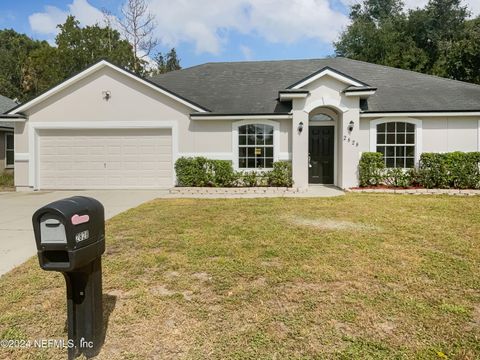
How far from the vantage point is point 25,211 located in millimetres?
8977

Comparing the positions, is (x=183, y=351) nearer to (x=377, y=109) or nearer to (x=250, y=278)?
(x=250, y=278)

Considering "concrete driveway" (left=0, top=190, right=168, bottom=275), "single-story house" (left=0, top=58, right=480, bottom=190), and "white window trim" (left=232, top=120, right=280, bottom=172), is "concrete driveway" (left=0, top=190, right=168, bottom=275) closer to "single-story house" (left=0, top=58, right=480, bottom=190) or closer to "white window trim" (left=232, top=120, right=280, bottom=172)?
"single-story house" (left=0, top=58, right=480, bottom=190)

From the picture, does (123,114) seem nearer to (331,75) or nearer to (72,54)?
(331,75)

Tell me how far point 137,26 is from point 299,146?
22610mm

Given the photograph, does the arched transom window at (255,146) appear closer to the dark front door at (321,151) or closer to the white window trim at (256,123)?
the white window trim at (256,123)

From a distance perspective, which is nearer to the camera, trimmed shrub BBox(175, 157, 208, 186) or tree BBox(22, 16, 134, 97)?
trimmed shrub BBox(175, 157, 208, 186)

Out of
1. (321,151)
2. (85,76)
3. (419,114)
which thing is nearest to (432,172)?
(419,114)

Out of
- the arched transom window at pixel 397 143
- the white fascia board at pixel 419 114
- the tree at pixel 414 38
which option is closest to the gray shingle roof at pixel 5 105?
the white fascia board at pixel 419 114

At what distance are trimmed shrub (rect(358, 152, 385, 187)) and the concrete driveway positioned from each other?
22.8 feet

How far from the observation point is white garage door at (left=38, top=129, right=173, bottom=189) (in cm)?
1360

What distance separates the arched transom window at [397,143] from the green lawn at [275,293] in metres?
6.60

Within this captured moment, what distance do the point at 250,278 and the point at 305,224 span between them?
3.06m

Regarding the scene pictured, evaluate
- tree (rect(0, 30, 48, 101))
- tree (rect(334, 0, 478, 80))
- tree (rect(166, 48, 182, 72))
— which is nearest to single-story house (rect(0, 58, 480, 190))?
tree (rect(334, 0, 478, 80))

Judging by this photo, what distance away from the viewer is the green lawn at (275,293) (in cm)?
290
